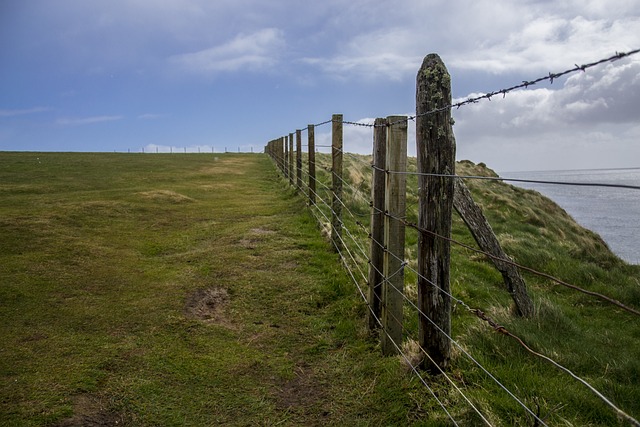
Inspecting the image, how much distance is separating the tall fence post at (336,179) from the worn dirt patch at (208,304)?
2441 mm

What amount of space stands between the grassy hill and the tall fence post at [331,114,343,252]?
→ 33cm

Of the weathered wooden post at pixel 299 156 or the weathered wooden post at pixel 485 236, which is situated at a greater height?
the weathered wooden post at pixel 299 156

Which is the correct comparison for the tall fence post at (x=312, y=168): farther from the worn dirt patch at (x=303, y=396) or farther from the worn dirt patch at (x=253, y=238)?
the worn dirt patch at (x=303, y=396)

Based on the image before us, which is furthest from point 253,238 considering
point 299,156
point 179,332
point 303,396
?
point 299,156

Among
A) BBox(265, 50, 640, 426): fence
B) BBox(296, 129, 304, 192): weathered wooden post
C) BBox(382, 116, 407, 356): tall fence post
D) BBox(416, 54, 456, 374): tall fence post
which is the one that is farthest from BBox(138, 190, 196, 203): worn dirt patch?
BBox(416, 54, 456, 374): tall fence post

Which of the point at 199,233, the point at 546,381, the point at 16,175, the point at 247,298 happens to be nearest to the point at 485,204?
the point at 199,233

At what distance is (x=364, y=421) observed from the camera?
357 cm

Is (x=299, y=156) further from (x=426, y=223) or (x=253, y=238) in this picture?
(x=426, y=223)

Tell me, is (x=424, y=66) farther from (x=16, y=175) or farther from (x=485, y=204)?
(x=16, y=175)

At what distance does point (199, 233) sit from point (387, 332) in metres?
6.46

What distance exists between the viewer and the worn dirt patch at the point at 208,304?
5.56 metres

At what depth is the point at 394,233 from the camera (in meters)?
4.34

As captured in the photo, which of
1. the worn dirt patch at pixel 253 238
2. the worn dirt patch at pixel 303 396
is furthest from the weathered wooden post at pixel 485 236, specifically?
the worn dirt patch at pixel 253 238

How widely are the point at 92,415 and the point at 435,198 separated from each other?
3.20 meters
